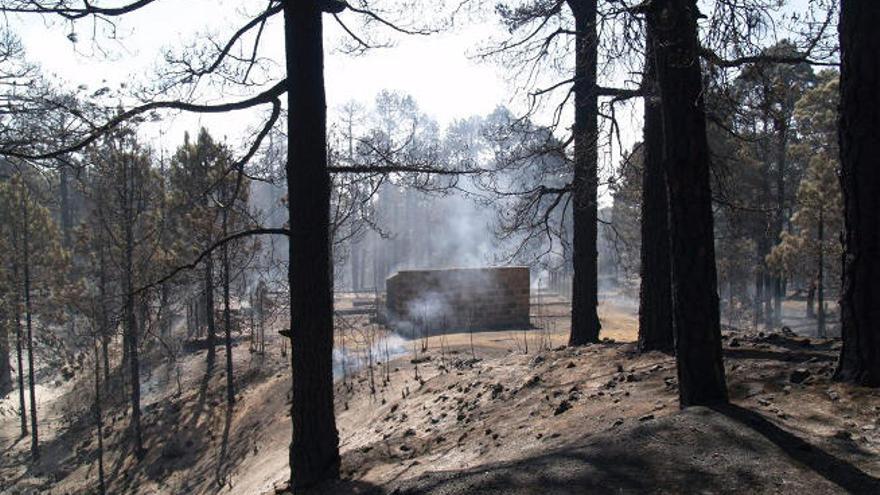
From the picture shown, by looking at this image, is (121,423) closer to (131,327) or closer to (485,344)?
(131,327)

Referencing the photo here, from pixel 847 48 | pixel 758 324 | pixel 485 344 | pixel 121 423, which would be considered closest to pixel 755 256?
pixel 758 324

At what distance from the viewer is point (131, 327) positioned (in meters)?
17.2

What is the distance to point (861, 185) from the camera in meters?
5.41

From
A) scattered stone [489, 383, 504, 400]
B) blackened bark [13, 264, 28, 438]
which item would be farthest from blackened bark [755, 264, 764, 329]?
blackened bark [13, 264, 28, 438]

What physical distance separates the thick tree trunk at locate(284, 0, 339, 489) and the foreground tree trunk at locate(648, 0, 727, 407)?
11.0 feet

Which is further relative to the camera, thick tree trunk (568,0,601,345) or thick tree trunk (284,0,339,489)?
thick tree trunk (568,0,601,345)

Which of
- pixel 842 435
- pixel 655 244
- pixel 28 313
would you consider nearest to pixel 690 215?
pixel 842 435

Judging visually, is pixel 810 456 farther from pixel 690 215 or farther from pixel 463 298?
pixel 463 298

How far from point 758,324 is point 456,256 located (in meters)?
28.4

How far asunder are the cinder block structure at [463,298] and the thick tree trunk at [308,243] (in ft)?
58.4

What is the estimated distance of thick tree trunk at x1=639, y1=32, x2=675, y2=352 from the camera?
8.16m

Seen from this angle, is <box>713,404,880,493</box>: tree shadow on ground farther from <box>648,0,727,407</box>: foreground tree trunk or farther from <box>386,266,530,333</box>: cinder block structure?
<box>386,266,530,333</box>: cinder block structure

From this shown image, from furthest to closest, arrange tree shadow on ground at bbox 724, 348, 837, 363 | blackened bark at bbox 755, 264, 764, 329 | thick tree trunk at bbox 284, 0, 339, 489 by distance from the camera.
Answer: blackened bark at bbox 755, 264, 764, 329, thick tree trunk at bbox 284, 0, 339, 489, tree shadow on ground at bbox 724, 348, 837, 363

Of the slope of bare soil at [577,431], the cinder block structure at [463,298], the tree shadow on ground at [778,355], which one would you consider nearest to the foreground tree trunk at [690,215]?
the slope of bare soil at [577,431]
